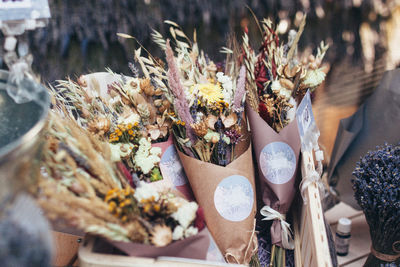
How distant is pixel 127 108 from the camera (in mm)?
1105

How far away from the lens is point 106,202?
745 mm

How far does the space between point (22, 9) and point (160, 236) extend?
64 centimetres

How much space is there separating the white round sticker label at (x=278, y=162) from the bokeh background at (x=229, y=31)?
76cm

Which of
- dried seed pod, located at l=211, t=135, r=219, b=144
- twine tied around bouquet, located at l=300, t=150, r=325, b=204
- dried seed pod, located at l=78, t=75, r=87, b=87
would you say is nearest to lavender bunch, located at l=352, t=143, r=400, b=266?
twine tied around bouquet, located at l=300, t=150, r=325, b=204

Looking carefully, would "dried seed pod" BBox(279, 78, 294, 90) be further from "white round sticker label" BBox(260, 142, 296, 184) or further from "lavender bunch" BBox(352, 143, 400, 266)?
"lavender bunch" BBox(352, 143, 400, 266)

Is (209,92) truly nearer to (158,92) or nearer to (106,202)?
(158,92)

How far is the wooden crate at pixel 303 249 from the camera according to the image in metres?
0.77

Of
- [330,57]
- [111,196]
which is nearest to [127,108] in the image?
[111,196]

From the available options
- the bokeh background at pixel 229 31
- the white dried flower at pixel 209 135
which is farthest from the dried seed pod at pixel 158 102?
the bokeh background at pixel 229 31

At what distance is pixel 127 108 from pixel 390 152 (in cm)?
86

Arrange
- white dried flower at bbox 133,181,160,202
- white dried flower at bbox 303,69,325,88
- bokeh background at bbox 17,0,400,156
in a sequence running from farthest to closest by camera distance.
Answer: bokeh background at bbox 17,0,400,156
white dried flower at bbox 303,69,325,88
white dried flower at bbox 133,181,160,202

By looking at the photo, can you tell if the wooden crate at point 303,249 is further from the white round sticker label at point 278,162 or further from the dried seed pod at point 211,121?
the dried seed pod at point 211,121

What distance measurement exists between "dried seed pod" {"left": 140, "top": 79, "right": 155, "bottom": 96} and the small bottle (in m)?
0.93

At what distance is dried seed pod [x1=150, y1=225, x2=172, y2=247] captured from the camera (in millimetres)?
765
